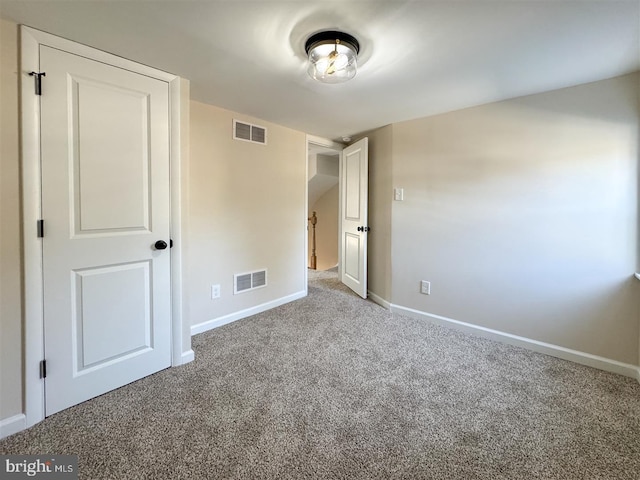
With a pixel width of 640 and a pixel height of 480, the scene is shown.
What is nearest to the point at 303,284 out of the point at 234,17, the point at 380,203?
the point at 380,203

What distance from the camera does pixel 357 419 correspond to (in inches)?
62.4

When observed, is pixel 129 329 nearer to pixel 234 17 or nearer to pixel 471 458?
pixel 234 17

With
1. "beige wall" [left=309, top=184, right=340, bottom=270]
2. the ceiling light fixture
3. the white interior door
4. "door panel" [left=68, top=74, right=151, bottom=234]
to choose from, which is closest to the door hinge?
"door panel" [left=68, top=74, right=151, bottom=234]

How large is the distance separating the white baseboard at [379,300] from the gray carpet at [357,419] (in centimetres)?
88

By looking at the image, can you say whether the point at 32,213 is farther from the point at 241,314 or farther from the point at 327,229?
the point at 327,229

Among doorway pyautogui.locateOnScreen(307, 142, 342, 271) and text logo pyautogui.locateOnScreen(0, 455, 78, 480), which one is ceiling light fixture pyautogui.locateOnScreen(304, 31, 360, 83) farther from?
doorway pyautogui.locateOnScreen(307, 142, 342, 271)

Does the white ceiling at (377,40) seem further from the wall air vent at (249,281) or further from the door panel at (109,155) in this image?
the wall air vent at (249,281)

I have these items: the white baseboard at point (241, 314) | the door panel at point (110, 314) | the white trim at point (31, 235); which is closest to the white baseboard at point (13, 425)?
the white trim at point (31, 235)

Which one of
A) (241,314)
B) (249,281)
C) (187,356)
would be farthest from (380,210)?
(187,356)

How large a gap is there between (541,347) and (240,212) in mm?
2922

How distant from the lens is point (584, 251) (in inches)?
84.7

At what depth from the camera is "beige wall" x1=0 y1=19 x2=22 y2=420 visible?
1425mm

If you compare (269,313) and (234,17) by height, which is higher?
(234,17)

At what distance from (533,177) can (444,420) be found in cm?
196
